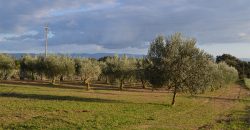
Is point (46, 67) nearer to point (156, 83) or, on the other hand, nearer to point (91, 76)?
point (91, 76)

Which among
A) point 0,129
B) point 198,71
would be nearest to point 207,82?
point 198,71

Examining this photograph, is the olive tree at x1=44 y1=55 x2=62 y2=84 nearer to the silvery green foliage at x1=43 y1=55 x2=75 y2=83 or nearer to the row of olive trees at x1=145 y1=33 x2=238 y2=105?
the silvery green foliage at x1=43 y1=55 x2=75 y2=83

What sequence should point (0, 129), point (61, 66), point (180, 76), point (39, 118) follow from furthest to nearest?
point (61, 66), point (180, 76), point (39, 118), point (0, 129)

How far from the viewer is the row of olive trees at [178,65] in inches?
2174

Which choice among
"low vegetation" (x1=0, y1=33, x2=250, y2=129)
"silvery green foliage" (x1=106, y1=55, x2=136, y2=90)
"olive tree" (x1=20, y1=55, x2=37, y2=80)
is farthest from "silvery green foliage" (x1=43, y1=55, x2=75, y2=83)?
"silvery green foliage" (x1=106, y1=55, x2=136, y2=90)

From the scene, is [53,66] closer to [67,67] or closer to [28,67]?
[67,67]

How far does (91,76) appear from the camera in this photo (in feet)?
299

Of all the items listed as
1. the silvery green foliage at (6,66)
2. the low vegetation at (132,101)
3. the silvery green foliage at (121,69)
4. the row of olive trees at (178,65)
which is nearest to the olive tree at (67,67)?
the low vegetation at (132,101)

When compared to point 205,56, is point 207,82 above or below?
below

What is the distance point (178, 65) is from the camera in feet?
182

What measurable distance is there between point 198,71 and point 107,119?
2269 cm

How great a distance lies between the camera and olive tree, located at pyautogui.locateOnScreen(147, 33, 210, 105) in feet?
181

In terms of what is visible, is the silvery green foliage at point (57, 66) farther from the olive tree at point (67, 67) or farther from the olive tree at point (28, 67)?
the olive tree at point (28, 67)

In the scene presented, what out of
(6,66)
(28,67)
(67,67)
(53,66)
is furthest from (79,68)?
(28,67)
